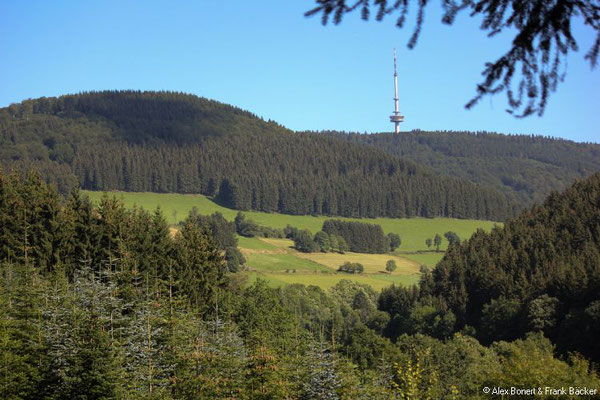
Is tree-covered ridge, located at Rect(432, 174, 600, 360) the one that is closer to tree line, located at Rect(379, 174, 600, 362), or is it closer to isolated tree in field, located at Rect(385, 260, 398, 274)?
tree line, located at Rect(379, 174, 600, 362)

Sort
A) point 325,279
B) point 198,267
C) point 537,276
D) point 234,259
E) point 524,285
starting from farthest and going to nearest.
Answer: point 234,259
point 325,279
point 537,276
point 524,285
point 198,267

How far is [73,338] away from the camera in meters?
42.2

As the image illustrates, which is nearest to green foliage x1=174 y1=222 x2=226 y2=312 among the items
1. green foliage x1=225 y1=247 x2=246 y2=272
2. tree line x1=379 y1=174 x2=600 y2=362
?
tree line x1=379 y1=174 x2=600 y2=362

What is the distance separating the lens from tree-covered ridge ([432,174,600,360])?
109 metres

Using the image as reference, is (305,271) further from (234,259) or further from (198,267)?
(198,267)

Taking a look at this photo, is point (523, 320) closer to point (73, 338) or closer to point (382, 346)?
point (382, 346)

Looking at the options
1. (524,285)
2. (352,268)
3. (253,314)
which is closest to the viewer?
(253,314)

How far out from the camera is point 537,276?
413 feet

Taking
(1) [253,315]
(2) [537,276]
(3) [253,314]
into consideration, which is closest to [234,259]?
(2) [537,276]

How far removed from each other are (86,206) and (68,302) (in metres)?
34.7

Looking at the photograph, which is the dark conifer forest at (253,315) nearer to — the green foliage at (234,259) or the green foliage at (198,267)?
the green foliage at (198,267)

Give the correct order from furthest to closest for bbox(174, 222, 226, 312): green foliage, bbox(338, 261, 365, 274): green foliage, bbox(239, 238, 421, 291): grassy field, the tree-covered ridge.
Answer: bbox(338, 261, 365, 274): green foliage
bbox(239, 238, 421, 291): grassy field
the tree-covered ridge
bbox(174, 222, 226, 312): green foliage

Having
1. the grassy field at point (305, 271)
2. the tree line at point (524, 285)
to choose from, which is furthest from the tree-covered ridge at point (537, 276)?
the grassy field at point (305, 271)

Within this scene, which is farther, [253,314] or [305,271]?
[305,271]
